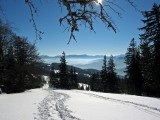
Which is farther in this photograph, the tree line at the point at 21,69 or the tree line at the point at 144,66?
the tree line at the point at 21,69

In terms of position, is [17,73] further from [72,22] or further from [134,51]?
[72,22]

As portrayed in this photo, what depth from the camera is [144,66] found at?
101 feet

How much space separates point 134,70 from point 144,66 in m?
8.36

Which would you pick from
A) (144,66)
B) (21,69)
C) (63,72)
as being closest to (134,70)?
(144,66)

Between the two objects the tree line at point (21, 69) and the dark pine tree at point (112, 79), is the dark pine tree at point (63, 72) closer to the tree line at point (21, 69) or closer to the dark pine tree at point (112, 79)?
the dark pine tree at point (112, 79)

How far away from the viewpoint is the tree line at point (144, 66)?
25.1 m

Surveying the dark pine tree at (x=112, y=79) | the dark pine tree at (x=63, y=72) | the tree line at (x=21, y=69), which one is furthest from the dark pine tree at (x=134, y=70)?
the dark pine tree at (x=63, y=72)

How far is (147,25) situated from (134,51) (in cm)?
1678

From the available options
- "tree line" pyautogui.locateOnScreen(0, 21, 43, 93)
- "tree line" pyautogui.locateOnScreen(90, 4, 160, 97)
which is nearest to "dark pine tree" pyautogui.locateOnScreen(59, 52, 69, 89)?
"tree line" pyautogui.locateOnScreen(90, 4, 160, 97)

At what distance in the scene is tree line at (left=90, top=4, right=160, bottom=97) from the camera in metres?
25.1

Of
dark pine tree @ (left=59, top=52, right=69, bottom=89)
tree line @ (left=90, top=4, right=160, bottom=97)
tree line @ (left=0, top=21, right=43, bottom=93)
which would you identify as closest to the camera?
tree line @ (left=90, top=4, right=160, bottom=97)

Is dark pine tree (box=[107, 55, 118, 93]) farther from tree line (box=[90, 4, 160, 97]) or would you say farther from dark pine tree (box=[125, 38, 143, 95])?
dark pine tree (box=[125, 38, 143, 95])

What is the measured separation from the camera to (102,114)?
39.6 ft

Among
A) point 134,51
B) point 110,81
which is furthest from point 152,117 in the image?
point 110,81
